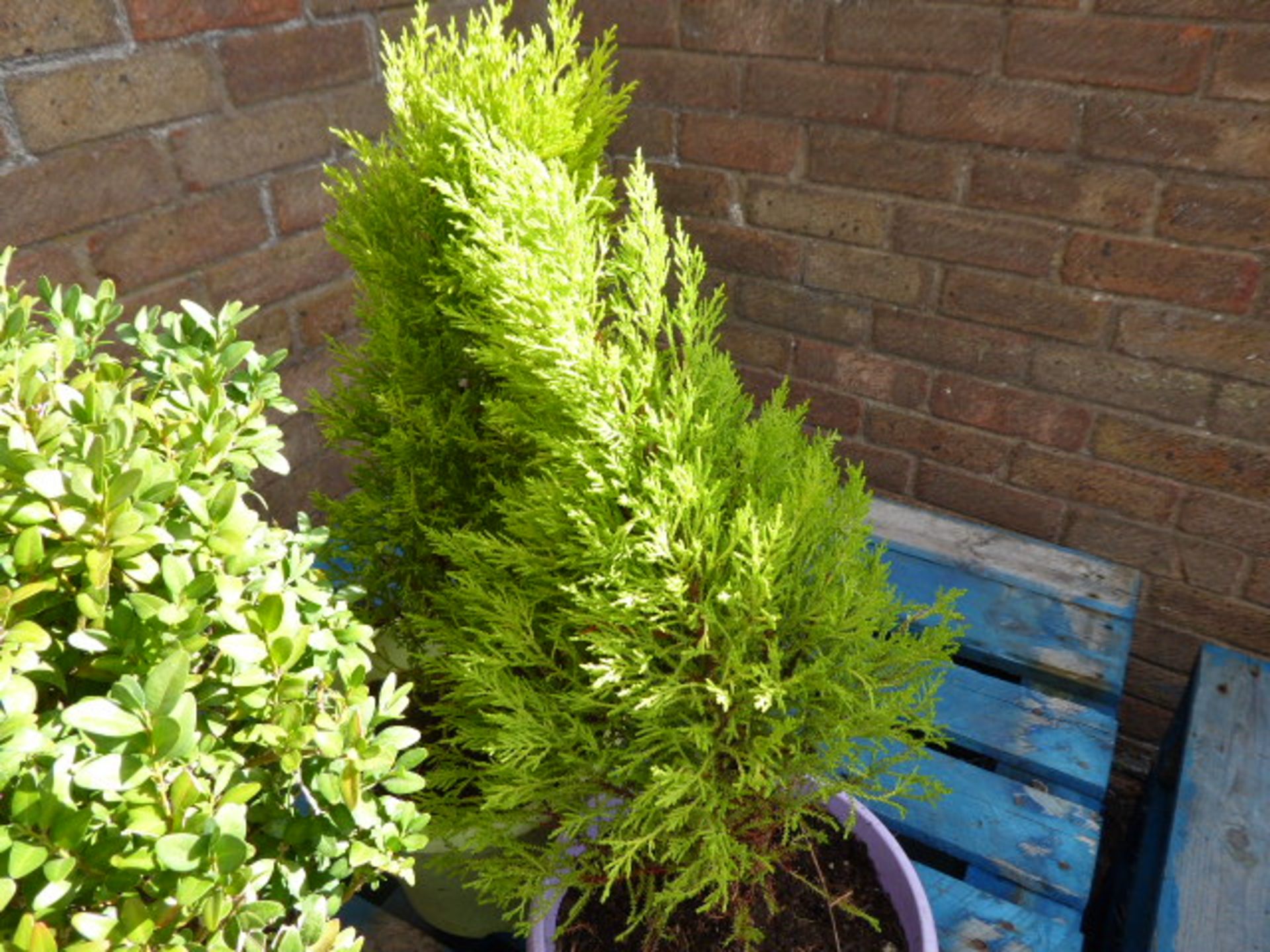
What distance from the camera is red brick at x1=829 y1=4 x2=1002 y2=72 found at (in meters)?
1.93

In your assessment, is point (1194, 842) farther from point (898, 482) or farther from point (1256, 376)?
point (898, 482)

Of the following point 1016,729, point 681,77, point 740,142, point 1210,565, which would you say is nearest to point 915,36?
point 740,142

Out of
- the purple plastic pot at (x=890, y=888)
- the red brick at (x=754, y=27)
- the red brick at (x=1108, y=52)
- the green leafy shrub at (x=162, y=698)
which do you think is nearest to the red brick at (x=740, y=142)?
the red brick at (x=754, y=27)

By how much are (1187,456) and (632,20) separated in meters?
1.77

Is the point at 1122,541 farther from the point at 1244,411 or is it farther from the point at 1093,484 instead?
the point at 1244,411

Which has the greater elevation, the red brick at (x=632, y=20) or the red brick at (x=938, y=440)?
the red brick at (x=632, y=20)

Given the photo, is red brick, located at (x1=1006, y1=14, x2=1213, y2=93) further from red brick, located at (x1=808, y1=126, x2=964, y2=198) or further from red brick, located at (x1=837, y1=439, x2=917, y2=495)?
red brick, located at (x1=837, y1=439, x2=917, y2=495)

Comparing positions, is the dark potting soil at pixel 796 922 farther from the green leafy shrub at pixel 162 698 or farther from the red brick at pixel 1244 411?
the red brick at pixel 1244 411

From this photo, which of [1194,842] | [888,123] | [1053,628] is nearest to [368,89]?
[888,123]

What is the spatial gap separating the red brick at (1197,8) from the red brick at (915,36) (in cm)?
23

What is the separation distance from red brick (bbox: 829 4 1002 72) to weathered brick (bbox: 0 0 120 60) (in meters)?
1.55

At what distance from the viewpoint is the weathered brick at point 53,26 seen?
1532mm

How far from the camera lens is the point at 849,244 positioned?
2301 millimetres

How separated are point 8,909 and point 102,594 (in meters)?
0.27
